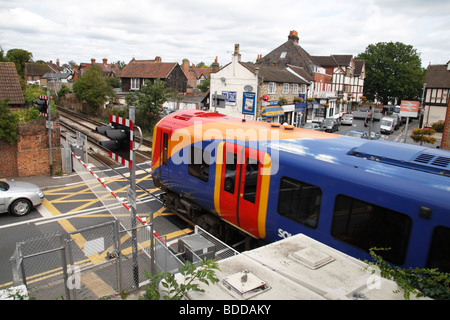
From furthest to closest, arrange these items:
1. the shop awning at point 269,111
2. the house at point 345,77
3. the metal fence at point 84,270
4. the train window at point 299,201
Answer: the house at point 345,77 < the shop awning at point 269,111 < the train window at point 299,201 < the metal fence at point 84,270

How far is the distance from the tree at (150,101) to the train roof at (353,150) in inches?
754

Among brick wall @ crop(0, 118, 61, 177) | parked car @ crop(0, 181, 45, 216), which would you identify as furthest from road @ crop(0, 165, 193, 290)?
brick wall @ crop(0, 118, 61, 177)

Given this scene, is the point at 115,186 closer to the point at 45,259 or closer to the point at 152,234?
the point at 45,259

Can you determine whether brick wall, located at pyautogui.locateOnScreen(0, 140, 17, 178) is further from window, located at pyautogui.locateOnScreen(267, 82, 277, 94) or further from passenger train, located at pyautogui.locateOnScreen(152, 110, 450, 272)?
window, located at pyautogui.locateOnScreen(267, 82, 277, 94)

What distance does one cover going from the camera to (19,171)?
15266mm

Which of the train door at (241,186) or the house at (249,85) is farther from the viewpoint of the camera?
the house at (249,85)

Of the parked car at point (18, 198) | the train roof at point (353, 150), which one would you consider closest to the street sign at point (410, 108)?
the train roof at point (353, 150)

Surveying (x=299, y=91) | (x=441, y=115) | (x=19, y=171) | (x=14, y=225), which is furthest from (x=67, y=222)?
(x=441, y=115)

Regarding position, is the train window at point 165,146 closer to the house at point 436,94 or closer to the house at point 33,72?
the house at point 436,94

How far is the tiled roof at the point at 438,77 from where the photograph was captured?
148ft

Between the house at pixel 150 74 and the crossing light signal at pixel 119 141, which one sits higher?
the house at pixel 150 74

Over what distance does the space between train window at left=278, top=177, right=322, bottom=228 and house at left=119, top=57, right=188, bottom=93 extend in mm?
45574
